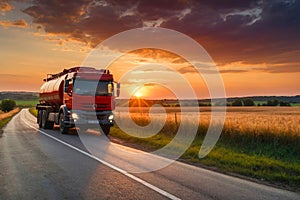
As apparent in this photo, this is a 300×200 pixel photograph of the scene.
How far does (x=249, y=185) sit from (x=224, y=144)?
626 cm

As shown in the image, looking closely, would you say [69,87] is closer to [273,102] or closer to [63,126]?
[63,126]

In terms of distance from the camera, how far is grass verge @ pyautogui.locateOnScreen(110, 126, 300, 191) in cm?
805

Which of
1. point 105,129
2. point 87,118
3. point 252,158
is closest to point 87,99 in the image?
point 87,118

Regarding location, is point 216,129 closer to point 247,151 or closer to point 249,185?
point 247,151

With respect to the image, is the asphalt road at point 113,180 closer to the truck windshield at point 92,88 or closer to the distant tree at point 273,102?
the truck windshield at point 92,88

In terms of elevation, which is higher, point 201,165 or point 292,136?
point 292,136

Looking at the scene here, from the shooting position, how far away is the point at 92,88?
17.7 metres

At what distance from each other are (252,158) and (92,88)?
10.6m

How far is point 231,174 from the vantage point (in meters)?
8.16

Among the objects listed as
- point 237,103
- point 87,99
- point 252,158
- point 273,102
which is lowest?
point 252,158

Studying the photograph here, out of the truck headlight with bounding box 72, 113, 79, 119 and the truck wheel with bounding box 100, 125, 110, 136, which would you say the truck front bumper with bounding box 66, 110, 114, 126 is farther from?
the truck wheel with bounding box 100, 125, 110, 136

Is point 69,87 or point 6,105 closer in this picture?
point 69,87

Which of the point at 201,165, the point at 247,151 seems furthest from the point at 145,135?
the point at 201,165

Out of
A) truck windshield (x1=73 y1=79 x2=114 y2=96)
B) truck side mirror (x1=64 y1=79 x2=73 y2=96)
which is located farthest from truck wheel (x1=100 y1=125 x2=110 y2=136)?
truck side mirror (x1=64 y1=79 x2=73 y2=96)
